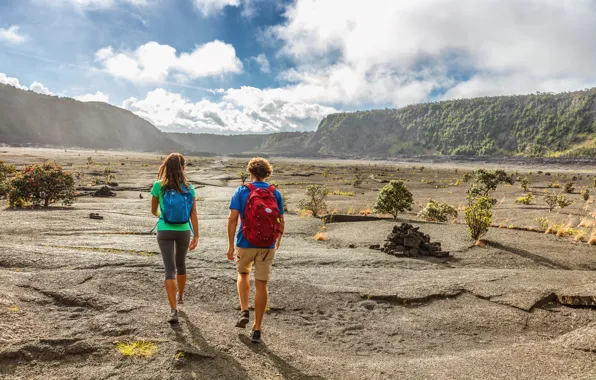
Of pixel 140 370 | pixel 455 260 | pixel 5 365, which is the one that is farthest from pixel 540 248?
pixel 5 365

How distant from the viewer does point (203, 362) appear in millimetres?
4180

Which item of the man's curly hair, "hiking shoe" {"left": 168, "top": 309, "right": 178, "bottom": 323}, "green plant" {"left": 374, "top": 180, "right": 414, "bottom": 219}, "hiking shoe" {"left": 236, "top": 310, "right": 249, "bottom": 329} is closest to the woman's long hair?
the man's curly hair

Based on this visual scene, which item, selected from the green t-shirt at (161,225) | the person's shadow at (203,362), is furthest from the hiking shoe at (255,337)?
the green t-shirt at (161,225)

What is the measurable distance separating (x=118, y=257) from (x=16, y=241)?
13.2 ft

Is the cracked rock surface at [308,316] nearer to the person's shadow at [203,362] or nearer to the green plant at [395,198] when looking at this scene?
the person's shadow at [203,362]

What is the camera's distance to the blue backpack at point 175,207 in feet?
16.8

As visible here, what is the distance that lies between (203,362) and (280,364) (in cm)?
90

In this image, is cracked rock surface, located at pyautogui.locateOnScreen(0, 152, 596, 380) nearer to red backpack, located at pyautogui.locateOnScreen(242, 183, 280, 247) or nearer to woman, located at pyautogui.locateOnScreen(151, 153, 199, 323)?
Answer: woman, located at pyautogui.locateOnScreen(151, 153, 199, 323)

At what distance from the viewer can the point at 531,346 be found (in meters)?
5.28

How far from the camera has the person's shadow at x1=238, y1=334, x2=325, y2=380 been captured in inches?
167

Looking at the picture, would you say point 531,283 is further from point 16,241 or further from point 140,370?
point 16,241

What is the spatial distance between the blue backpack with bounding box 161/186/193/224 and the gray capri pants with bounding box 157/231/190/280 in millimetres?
191

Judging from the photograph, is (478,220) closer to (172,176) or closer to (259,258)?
(259,258)

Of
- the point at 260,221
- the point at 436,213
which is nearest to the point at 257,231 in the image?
the point at 260,221
